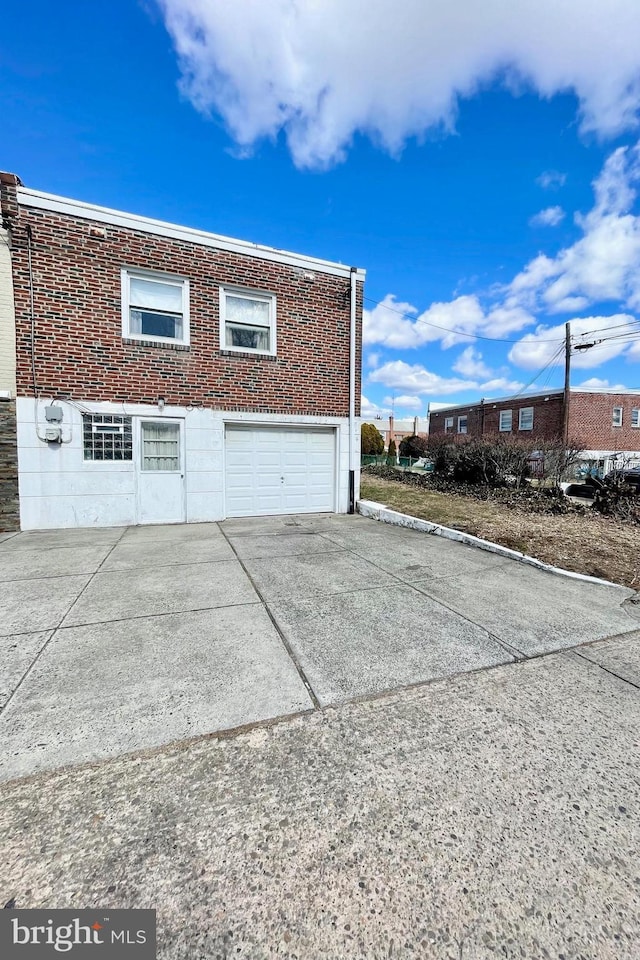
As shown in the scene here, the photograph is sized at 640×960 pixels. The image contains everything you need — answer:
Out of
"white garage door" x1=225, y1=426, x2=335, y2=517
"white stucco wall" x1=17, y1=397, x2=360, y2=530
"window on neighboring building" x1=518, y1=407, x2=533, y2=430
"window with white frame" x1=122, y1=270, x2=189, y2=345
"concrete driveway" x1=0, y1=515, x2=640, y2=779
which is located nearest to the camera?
"concrete driveway" x1=0, y1=515, x2=640, y2=779

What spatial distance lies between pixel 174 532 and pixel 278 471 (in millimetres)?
2703

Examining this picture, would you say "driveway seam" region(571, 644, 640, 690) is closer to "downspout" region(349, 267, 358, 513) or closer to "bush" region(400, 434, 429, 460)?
"downspout" region(349, 267, 358, 513)

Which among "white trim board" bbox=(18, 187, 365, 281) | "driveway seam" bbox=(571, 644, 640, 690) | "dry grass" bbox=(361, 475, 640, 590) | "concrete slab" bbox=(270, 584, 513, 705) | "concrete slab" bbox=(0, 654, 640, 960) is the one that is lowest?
"concrete slab" bbox=(0, 654, 640, 960)

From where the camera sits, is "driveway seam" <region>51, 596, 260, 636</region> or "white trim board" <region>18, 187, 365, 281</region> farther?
"white trim board" <region>18, 187, 365, 281</region>

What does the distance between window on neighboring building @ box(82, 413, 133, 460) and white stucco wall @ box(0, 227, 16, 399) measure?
1.27 m

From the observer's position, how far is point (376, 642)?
339cm

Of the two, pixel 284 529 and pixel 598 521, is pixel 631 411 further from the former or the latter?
pixel 284 529

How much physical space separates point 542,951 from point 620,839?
0.67 metres

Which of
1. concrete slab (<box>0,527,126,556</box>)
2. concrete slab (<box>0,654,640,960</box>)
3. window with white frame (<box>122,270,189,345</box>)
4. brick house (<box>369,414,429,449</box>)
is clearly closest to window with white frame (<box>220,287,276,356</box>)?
window with white frame (<box>122,270,189,345</box>)

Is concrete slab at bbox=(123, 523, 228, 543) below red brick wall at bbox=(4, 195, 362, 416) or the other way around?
below

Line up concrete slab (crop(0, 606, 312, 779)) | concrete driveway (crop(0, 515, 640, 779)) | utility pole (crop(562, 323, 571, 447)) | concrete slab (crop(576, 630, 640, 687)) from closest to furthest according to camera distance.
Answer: concrete slab (crop(0, 606, 312, 779)), concrete driveway (crop(0, 515, 640, 779)), concrete slab (crop(576, 630, 640, 687)), utility pole (crop(562, 323, 571, 447))

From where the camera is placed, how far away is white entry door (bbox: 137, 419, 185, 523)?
803 centimetres

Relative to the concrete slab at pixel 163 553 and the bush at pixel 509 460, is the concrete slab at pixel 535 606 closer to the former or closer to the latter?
the concrete slab at pixel 163 553

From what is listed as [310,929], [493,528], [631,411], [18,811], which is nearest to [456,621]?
[310,929]
